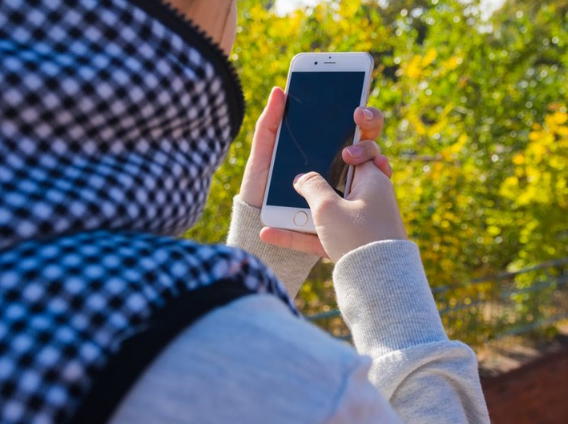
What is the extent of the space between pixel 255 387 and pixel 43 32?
0.43m

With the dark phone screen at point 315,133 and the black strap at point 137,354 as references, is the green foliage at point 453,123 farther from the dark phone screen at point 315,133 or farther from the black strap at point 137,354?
the black strap at point 137,354

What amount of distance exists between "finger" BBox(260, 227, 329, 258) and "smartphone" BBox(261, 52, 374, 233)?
19mm

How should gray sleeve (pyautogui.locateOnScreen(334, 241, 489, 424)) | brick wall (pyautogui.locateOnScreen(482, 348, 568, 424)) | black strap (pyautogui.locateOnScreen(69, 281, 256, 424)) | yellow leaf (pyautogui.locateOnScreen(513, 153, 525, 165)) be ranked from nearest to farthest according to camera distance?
black strap (pyautogui.locateOnScreen(69, 281, 256, 424))
gray sleeve (pyautogui.locateOnScreen(334, 241, 489, 424))
brick wall (pyautogui.locateOnScreen(482, 348, 568, 424))
yellow leaf (pyautogui.locateOnScreen(513, 153, 525, 165))

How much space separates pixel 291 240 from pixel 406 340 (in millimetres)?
580

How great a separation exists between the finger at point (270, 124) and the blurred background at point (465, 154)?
2123 millimetres

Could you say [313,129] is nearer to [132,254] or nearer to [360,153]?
[360,153]

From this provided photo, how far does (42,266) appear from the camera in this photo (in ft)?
2.02

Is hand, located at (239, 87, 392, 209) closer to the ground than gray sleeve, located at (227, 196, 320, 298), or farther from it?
farther from it

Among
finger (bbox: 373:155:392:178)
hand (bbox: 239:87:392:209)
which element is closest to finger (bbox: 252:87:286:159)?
hand (bbox: 239:87:392:209)

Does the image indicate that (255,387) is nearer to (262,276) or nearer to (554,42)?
(262,276)

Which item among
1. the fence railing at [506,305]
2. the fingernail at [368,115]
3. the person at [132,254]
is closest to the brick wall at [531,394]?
the fence railing at [506,305]

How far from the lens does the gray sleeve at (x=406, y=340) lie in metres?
1.07

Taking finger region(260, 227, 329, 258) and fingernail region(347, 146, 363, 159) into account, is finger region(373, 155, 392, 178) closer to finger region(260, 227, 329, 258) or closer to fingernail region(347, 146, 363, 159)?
fingernail region(347, 146, 363, 159)

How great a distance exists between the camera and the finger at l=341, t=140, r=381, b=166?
60.8 inches
